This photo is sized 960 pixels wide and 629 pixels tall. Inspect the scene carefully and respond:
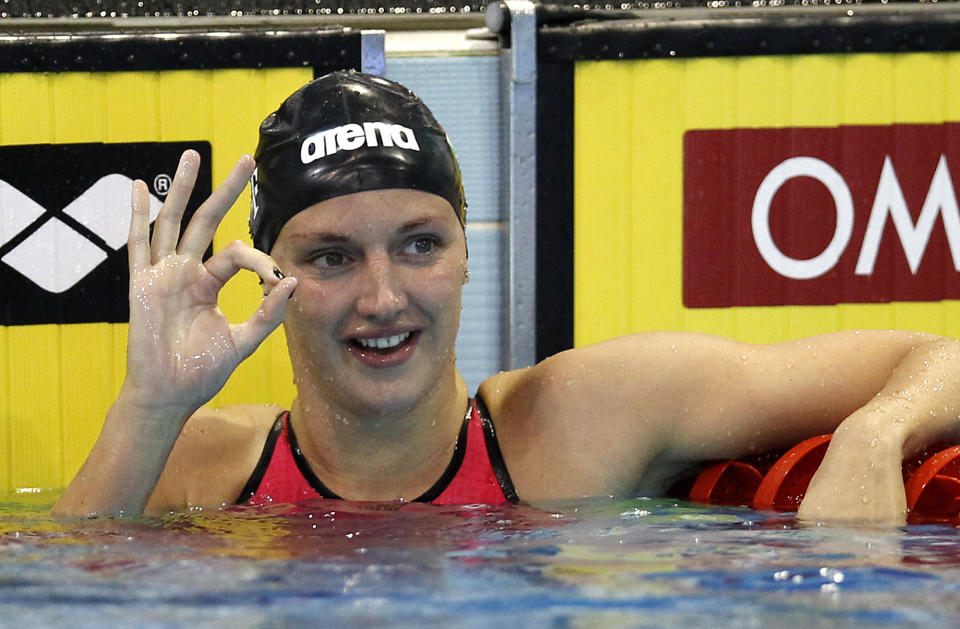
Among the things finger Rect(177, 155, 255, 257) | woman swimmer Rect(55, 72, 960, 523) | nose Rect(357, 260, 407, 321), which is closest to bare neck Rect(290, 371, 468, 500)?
woman swimmer Rect(55, 72, 960, 523)

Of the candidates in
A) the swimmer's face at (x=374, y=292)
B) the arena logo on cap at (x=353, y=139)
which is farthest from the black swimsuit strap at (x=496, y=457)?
the arena logo on cap at (x=353, y=139)

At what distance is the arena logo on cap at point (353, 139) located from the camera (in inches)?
85.0

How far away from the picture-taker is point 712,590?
4.92ft

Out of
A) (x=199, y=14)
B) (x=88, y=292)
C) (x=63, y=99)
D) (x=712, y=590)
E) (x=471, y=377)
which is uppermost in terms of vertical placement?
(x=199, y=14)

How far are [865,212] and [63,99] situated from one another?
207 cm

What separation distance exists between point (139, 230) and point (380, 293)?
0.42 meters

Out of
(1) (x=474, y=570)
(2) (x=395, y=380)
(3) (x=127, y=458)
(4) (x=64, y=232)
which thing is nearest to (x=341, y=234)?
(2) (x=395, y=380)

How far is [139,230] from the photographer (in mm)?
1989

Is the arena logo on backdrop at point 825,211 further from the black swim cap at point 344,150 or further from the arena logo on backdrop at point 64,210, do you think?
the arena logo on backdrop at point 64,210

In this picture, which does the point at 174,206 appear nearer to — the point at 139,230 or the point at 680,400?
the point at 139,230

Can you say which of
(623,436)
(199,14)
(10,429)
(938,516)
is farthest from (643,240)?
(10,429)

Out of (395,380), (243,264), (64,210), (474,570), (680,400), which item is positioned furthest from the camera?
(64,210)

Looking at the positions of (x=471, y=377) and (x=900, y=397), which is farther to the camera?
(x=471, y=377)

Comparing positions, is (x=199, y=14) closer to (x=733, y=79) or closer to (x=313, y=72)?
(x=313, y=72)
